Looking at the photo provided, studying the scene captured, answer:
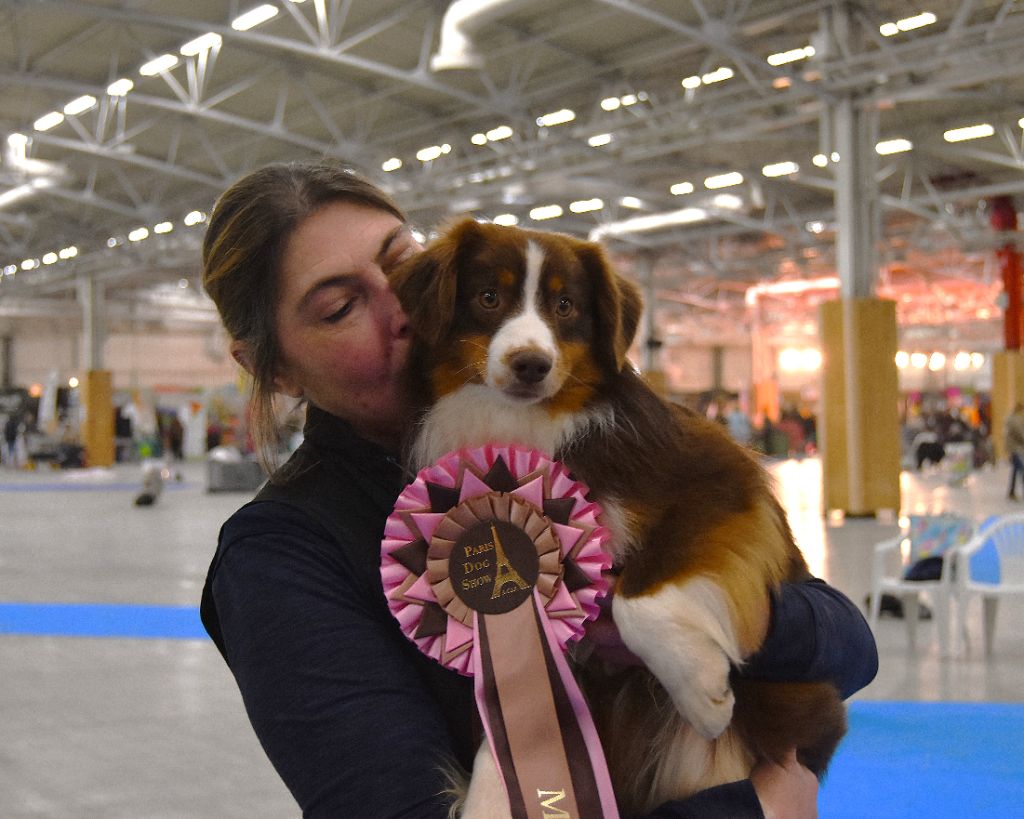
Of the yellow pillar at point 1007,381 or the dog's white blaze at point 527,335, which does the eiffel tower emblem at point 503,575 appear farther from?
the yellow pillar at point 1007,381

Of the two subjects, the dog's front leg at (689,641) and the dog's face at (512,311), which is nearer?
the dog's front leg at (689,641)

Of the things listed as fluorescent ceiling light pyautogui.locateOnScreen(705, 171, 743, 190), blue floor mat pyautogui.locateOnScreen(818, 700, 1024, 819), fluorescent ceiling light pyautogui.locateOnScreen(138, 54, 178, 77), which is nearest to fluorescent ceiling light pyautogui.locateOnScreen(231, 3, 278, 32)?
fluorescent ceiling light pyautogui.locateOnScreen(138, 54, 178, 77)

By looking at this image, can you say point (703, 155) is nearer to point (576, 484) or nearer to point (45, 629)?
point (45, 629)

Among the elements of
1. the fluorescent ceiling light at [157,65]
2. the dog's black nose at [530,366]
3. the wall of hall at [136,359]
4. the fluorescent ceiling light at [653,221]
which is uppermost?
the fluorescent ceiling light at [157,65]

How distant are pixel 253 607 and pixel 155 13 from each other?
13.4 m

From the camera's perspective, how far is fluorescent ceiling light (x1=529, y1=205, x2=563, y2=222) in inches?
965

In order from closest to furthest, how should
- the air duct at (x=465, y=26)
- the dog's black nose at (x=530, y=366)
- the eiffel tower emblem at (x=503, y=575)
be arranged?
1. the eiffel tower emblem at (x=503, y=575)
2. the dog's black nose at (x=530, y=366)
3. the air duct at (x=465, y=26)

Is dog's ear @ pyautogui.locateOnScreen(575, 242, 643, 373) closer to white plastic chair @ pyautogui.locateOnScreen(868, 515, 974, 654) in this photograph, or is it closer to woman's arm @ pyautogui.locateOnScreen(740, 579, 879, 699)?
woman's arm @ pyautogui.locateOnScreen(740, 579, 879, 699)

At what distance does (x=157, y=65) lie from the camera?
14914mm

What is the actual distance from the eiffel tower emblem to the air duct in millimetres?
10204

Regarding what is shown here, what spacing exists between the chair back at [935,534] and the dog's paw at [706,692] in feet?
20.9

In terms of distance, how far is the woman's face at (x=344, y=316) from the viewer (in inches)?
64.5

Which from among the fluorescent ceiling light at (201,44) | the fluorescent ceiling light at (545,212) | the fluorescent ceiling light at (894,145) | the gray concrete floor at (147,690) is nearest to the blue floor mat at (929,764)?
the gray concrete floor at (147,690)

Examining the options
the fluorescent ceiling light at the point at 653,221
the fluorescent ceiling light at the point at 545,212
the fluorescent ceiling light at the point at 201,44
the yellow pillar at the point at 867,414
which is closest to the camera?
the fluorescent ceiling light at the point at 201,44
